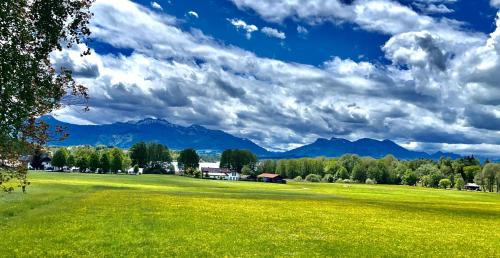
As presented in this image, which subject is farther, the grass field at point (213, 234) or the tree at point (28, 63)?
the grass field at point (213, 234)

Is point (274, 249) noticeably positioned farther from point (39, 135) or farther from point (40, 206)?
point (40, 206)

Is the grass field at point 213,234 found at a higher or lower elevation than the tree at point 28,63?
lower

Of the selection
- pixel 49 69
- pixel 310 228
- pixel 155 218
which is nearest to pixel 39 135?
pixel 49 69

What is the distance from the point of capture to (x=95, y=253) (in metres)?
27.2

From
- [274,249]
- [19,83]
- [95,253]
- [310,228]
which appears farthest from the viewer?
[310,228]

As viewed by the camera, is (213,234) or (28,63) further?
(213,234)

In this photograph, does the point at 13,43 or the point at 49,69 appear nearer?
the point at 13,43

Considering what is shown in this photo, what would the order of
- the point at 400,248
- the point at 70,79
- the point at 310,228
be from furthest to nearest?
the point at 310,228
the point at 400,248
the point at 70,79

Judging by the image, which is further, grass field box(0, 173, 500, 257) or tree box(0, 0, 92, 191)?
grass field box(0, 173, 500, 257)

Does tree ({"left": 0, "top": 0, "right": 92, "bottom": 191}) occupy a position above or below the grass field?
above

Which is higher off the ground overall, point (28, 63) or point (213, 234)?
point (28, 63)

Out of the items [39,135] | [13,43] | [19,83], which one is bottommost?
[39,135]

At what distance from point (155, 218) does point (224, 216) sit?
332 inches

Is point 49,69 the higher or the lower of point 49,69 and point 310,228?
the higher
